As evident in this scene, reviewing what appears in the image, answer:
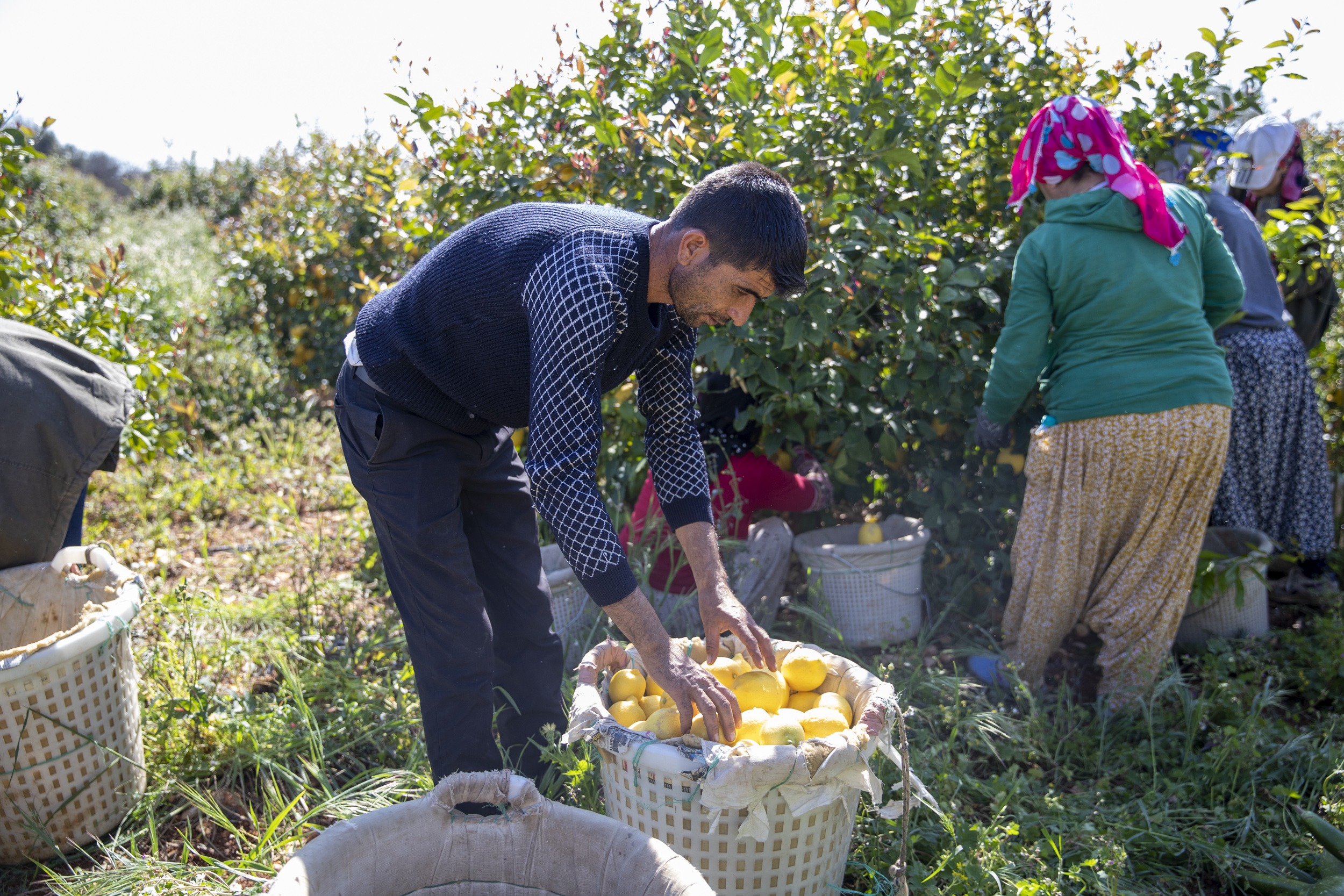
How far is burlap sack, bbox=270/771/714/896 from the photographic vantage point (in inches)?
55.2

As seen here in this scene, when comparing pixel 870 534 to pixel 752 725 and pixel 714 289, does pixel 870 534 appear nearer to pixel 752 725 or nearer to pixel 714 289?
pixel 752 725

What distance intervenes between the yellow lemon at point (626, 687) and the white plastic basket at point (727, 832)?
0.18 m

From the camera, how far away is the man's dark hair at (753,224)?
5.12 feet

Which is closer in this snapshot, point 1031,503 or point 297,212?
point 1031,503

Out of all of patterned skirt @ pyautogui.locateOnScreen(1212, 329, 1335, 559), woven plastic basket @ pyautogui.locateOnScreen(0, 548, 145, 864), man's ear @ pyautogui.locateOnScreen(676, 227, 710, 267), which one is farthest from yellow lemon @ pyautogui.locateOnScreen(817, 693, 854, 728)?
patterned skirt @ pyautogui.locateOnScreen(1212, 329, 1335, 559)

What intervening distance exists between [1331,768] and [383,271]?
4.73 metres

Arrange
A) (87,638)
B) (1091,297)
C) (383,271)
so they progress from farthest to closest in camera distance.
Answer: (383,271) < (1091,297) < (87,638)

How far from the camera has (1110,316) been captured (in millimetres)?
2701

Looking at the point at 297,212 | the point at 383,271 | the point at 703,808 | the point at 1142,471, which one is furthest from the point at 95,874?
the point at 297,212

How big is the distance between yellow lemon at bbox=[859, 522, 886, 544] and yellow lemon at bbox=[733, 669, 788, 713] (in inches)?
57.2

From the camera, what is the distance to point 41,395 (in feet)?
7.84

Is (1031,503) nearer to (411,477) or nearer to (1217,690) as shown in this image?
(1217,690)

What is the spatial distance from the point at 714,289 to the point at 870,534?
1.85m

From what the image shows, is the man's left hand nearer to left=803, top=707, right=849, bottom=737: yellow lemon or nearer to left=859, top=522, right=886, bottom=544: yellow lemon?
left=803, top=707, right=849, bottom=737: yellow lemon
